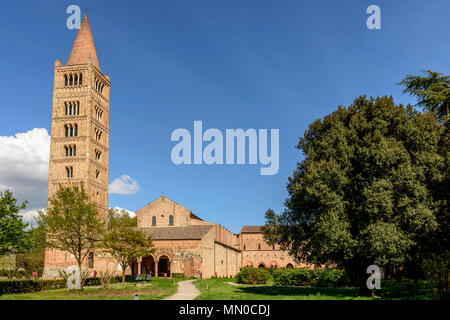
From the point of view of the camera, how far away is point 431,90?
93.6 ft

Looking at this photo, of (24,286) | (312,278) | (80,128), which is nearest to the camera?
(24,286)

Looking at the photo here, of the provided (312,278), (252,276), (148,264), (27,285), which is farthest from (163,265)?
(27,285)

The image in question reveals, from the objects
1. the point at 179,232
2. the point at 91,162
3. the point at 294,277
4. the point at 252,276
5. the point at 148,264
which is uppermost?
the point at 91,162

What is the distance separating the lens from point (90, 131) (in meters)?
60.3

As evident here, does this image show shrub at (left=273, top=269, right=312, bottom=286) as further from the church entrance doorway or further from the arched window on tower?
the arched window on tower

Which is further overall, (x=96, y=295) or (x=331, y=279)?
(x=331, y=279)

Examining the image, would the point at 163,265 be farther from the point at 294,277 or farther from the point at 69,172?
the point at 294,277

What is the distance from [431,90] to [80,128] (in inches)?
1930

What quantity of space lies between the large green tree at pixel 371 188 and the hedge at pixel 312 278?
9544mm

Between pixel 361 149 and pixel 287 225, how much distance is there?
22.8ft

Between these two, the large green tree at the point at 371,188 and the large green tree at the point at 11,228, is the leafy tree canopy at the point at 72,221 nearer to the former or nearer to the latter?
the large green tree at the point at 11,228

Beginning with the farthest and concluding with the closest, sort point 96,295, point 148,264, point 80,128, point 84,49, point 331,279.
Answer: point 84,49 < point 80,128 < point 148,264 < point 331,279 < point 96,295

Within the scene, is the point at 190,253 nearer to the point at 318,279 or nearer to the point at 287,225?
the point at 318,279
